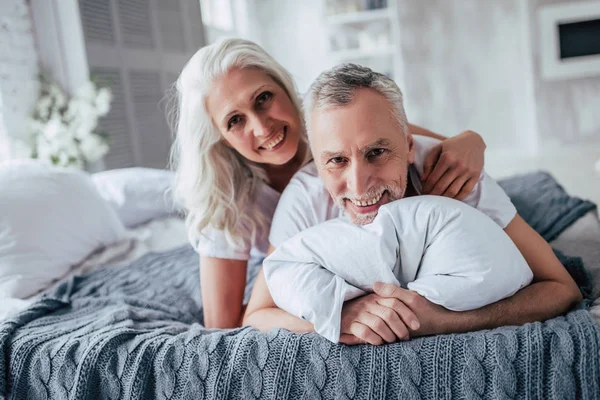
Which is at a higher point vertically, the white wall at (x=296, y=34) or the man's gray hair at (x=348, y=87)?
the white wall at (x=296, y=34)

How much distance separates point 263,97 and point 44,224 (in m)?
0.95

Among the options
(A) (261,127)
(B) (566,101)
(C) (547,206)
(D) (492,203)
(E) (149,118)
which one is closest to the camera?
(D) (492,203)

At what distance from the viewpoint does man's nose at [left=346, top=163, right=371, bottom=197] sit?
1.12 metres

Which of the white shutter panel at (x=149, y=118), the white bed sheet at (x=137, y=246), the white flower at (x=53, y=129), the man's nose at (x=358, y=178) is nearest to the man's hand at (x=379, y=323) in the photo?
the man's nose at (x=358, y=178)

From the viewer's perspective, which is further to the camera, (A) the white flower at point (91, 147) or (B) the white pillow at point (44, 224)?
(A) the white flower at point (91, 147)

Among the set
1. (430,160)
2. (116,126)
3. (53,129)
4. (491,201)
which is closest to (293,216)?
(430,160)

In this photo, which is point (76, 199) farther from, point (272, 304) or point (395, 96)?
point (395, 96)

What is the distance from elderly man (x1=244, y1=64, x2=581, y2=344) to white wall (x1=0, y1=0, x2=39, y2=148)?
2.24m

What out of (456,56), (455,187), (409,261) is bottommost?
(409,261)

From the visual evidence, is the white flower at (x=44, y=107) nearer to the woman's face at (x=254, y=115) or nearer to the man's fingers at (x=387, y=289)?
the woman's face at (x=254, y=115)

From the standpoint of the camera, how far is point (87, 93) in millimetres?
3043

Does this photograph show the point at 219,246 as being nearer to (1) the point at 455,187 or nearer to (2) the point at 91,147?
(1) the point at 455,187

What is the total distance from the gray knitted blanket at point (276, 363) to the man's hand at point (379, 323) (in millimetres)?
20

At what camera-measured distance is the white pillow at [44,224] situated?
5.80 ft
